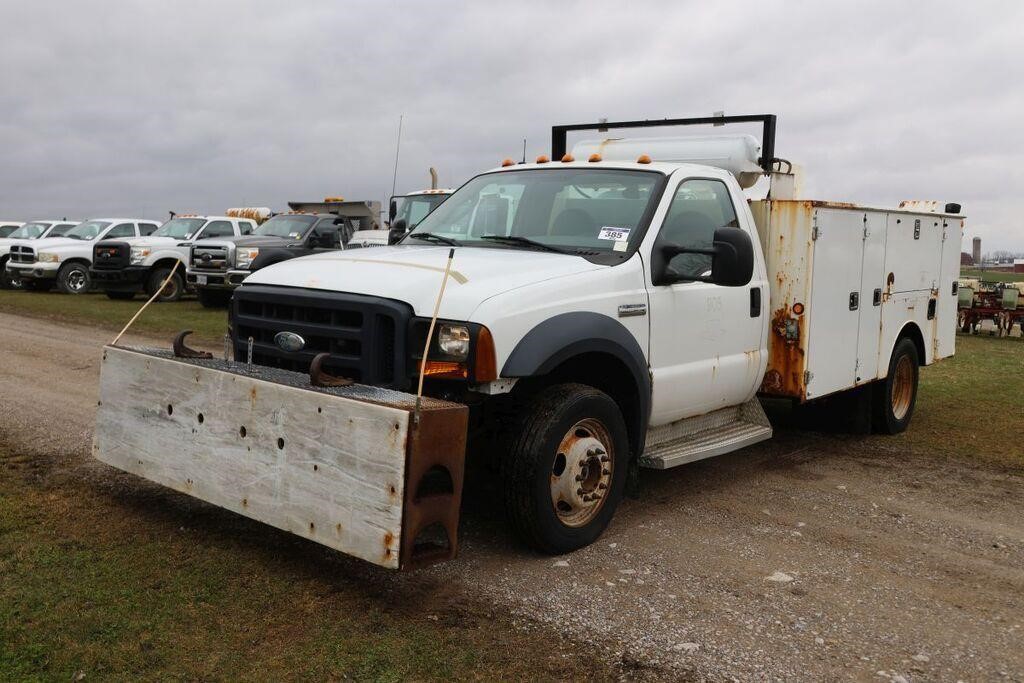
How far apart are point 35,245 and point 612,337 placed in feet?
74.0

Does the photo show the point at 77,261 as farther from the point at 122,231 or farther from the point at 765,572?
the point at 765,572

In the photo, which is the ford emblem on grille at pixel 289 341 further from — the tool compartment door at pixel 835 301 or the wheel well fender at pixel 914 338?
the wheel well fender at pixel 914 338

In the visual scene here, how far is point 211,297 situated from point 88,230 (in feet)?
23.7

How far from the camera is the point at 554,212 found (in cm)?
580

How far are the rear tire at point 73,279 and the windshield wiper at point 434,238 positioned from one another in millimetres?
20115

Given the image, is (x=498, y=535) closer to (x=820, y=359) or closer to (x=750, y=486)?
(x=750, y=486)

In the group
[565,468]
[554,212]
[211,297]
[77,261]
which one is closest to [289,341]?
[565,468]

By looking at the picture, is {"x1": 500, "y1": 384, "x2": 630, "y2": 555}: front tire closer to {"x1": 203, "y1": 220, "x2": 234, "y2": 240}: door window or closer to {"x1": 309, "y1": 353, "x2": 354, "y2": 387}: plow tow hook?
{"x1": 309, "y1": 353, "x2": 354, "y2": 387}: plow tow hook

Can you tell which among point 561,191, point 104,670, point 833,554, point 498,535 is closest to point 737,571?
point 833,554

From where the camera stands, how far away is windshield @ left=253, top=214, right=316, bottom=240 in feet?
64.0

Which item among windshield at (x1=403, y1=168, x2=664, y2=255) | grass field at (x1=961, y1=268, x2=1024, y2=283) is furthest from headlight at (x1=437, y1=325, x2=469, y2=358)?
grass field at (x1=961, y1=268, x2=1024, y2=283)

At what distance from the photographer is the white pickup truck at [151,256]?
2128 centimetres

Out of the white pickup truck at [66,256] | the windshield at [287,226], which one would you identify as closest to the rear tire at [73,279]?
the white pickup truck at [66,256]

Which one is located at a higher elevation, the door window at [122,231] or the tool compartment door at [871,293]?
the door window at [122,231]
